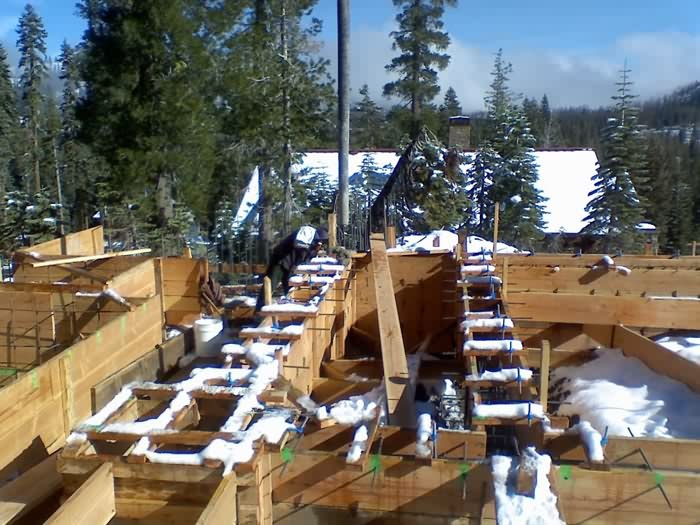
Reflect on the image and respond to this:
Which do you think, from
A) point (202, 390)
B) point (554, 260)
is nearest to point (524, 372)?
point (202, 390)

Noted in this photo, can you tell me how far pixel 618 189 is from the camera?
23.5m

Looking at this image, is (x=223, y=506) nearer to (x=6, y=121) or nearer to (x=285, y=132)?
(x=285, y=132)

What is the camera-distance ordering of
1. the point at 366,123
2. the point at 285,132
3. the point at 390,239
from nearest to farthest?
the point at 390,239 < the point at 285,132 < the point at 366,123

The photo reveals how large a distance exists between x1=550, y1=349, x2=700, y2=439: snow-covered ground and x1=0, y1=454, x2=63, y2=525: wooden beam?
4.25 m

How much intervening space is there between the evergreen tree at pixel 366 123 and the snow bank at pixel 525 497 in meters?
38.9

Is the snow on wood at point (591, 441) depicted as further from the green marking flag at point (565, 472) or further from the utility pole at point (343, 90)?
the utility pole at point (343, 90)

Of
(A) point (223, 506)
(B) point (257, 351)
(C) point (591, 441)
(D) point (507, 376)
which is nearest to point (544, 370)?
(D) point (507, 376)

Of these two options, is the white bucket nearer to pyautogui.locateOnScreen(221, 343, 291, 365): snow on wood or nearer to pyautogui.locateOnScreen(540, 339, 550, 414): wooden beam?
pyautogui.locateOnScreen(221, 343, 291, 365): snow on wood

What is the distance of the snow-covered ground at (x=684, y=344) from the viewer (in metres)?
6.52

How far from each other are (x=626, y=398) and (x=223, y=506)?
14.2 ft

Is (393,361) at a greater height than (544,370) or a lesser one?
lesser

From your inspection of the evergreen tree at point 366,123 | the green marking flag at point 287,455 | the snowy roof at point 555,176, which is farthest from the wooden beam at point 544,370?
the evergreen tree at point 366,123

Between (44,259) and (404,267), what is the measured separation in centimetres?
607

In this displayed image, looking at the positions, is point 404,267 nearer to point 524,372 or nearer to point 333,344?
point 333,344
